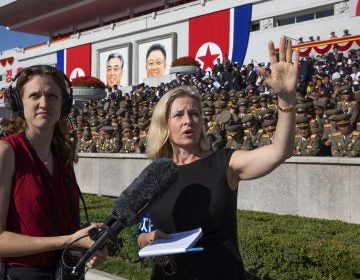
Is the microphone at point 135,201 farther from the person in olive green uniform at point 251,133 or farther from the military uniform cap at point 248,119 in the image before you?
the military uniform cap at point 248,119

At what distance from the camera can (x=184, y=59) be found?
24.0 metres

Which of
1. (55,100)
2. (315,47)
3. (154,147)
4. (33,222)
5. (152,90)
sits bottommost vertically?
(33,222)

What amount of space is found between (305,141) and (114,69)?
25516 millimetres

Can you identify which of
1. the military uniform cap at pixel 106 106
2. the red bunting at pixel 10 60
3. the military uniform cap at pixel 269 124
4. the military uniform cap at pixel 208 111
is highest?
the red bunting at pixel 10 60

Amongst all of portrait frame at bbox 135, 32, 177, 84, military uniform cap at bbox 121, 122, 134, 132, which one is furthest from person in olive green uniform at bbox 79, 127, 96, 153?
portrait frame at bbox 135, 32, 177, 84

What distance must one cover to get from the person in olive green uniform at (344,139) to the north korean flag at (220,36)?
16.3m

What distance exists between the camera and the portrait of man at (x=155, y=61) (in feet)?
95.6

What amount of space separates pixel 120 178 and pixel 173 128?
905 centimetres

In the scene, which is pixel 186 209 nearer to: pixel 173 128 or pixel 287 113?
pixel 173 128

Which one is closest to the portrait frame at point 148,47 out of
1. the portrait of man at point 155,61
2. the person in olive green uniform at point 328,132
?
the portrait of man at point 155,61

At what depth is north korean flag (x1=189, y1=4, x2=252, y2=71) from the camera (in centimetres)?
2428

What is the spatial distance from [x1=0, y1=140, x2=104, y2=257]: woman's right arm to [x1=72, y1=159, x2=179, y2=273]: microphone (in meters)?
0.21

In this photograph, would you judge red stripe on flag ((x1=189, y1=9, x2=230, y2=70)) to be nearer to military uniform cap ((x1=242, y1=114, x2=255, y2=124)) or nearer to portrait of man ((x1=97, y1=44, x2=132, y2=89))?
portrait of man ((x1=97, y1=44, x2=132, y2=89))

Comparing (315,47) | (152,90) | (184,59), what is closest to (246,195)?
(315,47)
